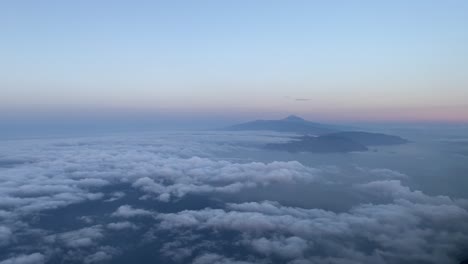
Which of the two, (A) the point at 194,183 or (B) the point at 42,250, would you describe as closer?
(B) the point at 42,250

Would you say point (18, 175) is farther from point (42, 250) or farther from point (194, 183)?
point (42, 250)

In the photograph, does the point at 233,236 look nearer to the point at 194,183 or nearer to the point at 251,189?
the point at 251,189

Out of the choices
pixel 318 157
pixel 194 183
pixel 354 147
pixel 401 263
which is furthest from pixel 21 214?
pixel 354 147

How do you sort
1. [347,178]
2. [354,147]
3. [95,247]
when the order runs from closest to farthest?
1. [95,247]
2. [347,178]
3. [354,147]

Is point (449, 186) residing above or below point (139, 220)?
above

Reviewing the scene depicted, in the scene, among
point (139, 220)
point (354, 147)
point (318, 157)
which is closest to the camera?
point (139, 220)

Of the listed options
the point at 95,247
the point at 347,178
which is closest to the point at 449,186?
the point at 347,178
